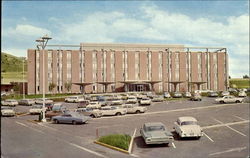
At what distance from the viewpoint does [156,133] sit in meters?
17.1

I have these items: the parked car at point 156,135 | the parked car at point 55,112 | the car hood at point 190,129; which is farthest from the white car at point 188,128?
the parked car at point 55,112

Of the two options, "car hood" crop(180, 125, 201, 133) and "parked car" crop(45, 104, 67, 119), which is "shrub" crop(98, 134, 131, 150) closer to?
"car hood" crop(180, 125, 201, 133)

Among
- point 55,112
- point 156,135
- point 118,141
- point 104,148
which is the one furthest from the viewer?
point 55,112

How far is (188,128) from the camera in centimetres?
1855

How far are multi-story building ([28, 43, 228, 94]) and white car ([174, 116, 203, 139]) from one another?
56886 millimetres

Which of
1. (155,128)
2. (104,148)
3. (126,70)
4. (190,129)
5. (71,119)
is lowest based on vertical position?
(104,148)

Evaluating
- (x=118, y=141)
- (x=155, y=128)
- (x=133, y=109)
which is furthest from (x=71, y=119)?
(x=155, y=128)

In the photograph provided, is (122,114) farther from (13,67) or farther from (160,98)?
(13,67)

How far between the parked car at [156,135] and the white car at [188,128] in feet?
5.29

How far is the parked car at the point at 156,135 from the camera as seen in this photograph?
16.5 meters

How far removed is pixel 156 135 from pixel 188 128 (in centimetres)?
308

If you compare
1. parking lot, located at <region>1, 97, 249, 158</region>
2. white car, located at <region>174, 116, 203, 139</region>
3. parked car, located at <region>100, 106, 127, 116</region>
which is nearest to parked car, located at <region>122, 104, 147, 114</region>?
parked car, located at <region>100, 106, 127, 116</region>

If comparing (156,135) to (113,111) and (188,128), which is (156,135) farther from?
(113,111)

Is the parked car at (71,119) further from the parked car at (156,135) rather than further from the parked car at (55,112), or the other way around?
the parked car at (156,135)
